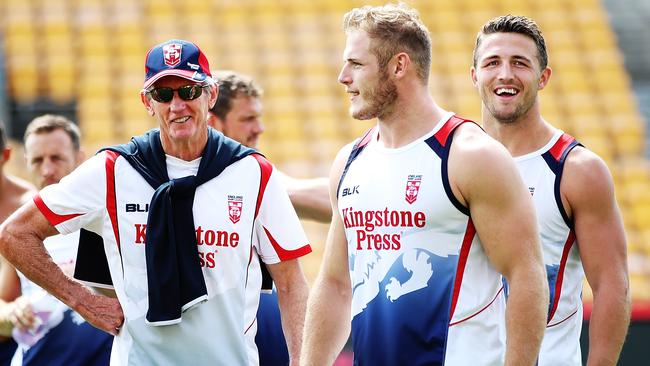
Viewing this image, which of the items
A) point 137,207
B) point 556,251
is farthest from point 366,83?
point 556,251

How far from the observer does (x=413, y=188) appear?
12.6 feet

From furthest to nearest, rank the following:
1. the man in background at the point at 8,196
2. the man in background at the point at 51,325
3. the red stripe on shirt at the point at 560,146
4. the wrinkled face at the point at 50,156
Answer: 1. the man in background at the point at 8,196
2. the wrinkled face at the point at 50,156
3. the man in background at the point at 51,325
4. the red stripe on shirt at the point at 560,146

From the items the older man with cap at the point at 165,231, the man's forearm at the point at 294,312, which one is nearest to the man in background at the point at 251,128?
the man's forearm at the point at 294,312

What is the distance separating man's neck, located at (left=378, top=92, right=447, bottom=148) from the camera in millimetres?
3963

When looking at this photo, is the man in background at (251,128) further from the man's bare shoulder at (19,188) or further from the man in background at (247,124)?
the man's bare shoulder at (19,188)

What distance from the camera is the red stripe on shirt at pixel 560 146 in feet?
15.0

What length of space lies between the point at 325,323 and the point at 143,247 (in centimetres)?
79

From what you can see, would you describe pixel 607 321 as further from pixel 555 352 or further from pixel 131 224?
pixel 131 224

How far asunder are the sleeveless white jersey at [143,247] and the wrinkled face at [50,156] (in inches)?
76.3

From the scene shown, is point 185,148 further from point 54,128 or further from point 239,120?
point 54,128

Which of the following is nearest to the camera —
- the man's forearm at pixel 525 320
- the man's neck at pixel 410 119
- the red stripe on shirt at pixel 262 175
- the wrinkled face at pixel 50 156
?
the man's forearm at pixel 525 320

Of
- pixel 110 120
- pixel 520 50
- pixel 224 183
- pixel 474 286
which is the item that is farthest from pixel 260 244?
pixel 110 120

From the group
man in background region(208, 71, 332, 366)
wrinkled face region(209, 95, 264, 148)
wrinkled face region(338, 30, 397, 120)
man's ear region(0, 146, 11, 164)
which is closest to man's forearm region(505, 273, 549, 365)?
wrinkled face region(338, 30, 397, 120)

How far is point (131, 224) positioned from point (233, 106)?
1524 mm
